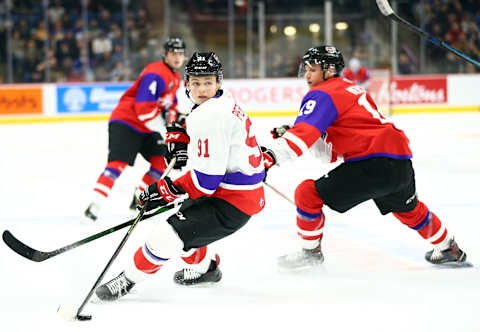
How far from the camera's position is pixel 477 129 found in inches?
362

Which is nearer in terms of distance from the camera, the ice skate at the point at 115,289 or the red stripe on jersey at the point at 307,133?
the ice skate at the point at 115,289

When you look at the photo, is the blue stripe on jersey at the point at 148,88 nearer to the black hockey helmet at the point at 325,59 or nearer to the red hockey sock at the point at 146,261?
the black hockey helmet at the point at 325,59

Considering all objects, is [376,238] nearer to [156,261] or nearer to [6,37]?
[156,261]

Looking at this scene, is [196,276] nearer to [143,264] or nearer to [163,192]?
[143,264]

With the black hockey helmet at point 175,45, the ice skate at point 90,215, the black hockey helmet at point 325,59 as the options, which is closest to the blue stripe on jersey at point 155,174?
the ice skate at point 90,215

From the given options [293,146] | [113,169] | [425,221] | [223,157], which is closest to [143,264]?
[223,157]

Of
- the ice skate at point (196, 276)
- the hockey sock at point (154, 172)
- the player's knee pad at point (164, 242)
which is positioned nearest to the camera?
the player's knee pad at point (164, 242)

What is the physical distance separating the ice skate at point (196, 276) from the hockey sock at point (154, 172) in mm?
1679

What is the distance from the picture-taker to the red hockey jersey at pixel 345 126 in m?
2.79

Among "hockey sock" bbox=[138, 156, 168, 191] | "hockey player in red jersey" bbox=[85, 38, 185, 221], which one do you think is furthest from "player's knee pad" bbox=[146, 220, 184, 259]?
"hockey sock" bbox=[138, 156, 168, 191]

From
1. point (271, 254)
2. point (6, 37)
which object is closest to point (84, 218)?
point (271, 254)

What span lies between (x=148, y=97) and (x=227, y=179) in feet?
6.29

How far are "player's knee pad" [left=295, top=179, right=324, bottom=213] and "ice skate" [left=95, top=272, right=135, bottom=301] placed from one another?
868 millimetres

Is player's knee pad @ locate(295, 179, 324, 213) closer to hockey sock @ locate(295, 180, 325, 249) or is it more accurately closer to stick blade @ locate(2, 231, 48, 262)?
hockey sock @ locate(295, 180, 325, 249)
